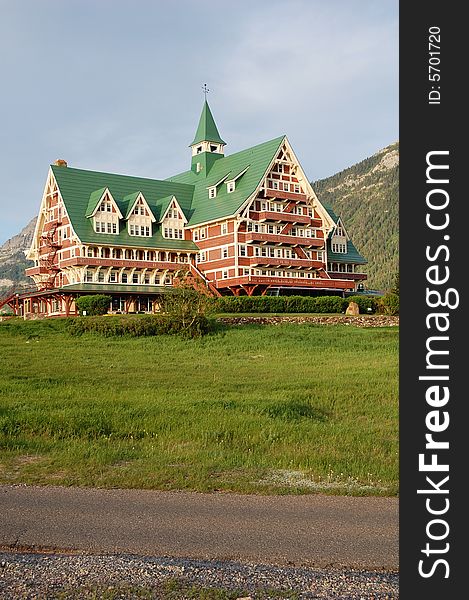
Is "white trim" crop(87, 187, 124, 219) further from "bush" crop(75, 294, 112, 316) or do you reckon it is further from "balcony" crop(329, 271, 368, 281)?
"balcony" crop(329, 271, 368, 281)

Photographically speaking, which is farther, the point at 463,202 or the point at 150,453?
the point at 150,453

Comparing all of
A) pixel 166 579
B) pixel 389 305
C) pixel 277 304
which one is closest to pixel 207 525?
pixel 166 579

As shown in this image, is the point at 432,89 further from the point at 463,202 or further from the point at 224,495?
the point at 224,495

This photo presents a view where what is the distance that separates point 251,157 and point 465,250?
66.4 m

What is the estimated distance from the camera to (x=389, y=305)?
5600 cm

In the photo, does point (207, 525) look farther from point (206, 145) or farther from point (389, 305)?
point (206, 145)

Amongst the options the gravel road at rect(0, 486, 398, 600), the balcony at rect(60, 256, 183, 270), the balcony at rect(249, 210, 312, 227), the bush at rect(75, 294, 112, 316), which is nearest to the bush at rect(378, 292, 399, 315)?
the balcony at rect(249, 210, 312, 227)

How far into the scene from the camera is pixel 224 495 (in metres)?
11.3

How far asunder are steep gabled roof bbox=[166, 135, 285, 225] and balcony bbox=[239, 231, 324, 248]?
8.60ft

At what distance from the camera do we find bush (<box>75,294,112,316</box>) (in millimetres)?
51562

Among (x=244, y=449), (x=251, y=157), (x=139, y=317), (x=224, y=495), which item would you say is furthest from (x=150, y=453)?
(x=251, y=157)

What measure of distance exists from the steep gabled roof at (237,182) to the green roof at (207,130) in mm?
4602

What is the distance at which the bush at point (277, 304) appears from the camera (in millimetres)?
51812

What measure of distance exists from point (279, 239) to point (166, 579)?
58354 millimetres
